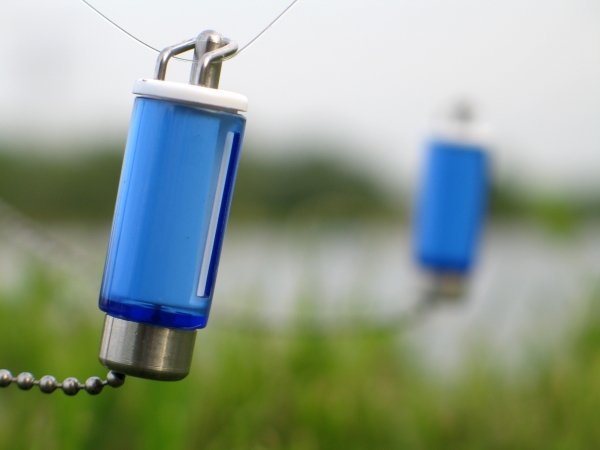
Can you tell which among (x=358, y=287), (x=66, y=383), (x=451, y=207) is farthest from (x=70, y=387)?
(x=358, y=287)

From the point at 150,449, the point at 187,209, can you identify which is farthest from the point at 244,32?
the point at 150,449

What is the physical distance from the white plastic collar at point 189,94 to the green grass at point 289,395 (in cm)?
64

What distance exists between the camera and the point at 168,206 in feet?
1.50

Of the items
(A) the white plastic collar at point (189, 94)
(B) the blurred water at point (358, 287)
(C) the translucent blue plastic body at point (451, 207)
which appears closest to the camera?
(A) the white plastic collar at point (189, 94)

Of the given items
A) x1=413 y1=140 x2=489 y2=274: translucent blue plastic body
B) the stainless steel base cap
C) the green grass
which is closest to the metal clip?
the stainless steel base cap

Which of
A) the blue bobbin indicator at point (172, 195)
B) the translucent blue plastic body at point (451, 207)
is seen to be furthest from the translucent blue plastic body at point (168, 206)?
the translucent blue plastic body at point (451, 207)

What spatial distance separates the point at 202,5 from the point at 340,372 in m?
1.09

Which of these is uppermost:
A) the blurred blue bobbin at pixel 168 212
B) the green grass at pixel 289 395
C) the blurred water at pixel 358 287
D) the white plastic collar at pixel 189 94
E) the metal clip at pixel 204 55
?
the metal clip at pixel 204 55

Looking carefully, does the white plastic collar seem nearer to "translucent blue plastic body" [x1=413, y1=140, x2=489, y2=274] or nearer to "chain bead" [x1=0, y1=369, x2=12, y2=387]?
"chain bead" [x1=0, y1=369, x2=12, y2=387]

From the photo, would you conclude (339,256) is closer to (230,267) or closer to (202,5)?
(230,267)

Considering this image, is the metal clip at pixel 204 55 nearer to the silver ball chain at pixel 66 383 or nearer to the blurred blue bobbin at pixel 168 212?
the blurred blue bobbin at pixel 168 212

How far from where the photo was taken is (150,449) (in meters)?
1.01

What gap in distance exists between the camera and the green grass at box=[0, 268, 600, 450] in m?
1.14

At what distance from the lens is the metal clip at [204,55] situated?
18.6 inches
